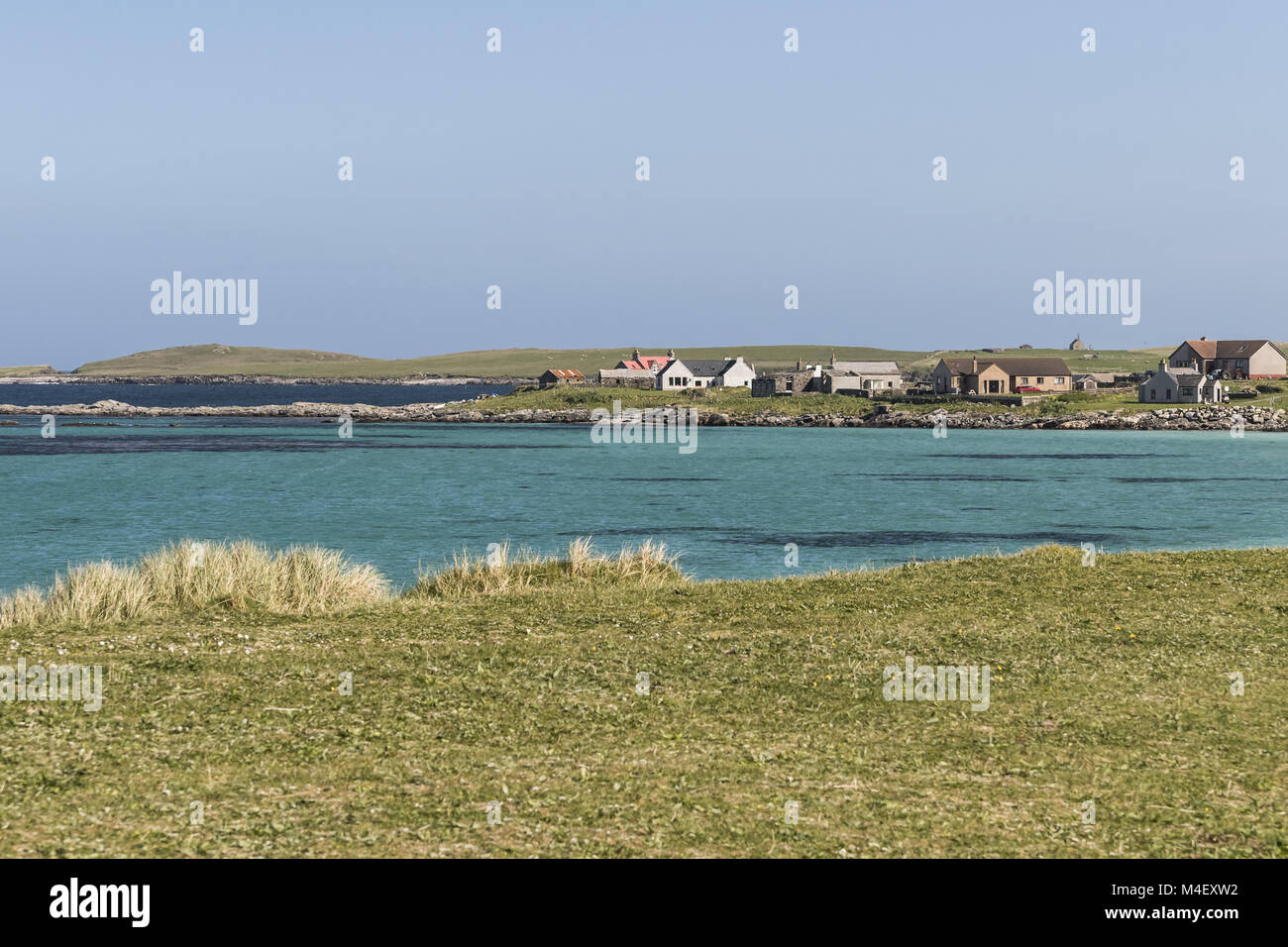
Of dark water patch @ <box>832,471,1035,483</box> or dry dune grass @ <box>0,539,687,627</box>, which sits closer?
dry dune grass @ <box>0,539,687,627</box>

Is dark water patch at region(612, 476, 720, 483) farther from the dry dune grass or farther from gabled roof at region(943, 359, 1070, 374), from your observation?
gabled roof at region(943, 359, 1070, 374)

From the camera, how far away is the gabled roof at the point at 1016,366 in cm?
17738

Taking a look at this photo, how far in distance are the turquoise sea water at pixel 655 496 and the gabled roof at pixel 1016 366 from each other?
4679 centimetres

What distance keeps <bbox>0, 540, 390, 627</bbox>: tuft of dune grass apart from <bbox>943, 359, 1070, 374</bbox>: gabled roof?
532ft

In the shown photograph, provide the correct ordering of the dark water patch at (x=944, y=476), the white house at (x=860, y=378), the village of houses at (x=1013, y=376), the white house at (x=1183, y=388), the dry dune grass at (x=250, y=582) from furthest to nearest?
the white house at (x=860, y=378) < the village of houses at (x=1013, y=376) < the white house at (x=1183, y=388) < the dark water patch at (x=944, y=476) < the dry dune grass at (x=250, y=582)

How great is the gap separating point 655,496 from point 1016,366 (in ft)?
404

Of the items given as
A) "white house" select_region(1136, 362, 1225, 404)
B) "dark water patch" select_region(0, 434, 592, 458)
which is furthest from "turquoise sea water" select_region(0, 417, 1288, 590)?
"white house" select_region(1136, 362, 1225, 404)

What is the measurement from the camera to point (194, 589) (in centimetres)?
2275

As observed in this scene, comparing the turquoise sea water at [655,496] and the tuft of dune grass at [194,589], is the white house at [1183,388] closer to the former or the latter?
the turquoise sea water at [655,496]

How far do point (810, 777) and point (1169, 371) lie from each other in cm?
16437

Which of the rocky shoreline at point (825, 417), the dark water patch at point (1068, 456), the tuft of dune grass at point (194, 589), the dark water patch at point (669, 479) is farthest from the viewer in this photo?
the rocky shoreline at point (825, 417)

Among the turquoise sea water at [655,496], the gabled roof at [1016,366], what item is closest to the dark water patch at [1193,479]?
the turquoise sea water at [655,496]

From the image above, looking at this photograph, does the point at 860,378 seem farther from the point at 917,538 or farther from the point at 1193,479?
the point at 917,538

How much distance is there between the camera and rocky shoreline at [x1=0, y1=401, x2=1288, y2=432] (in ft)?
469
